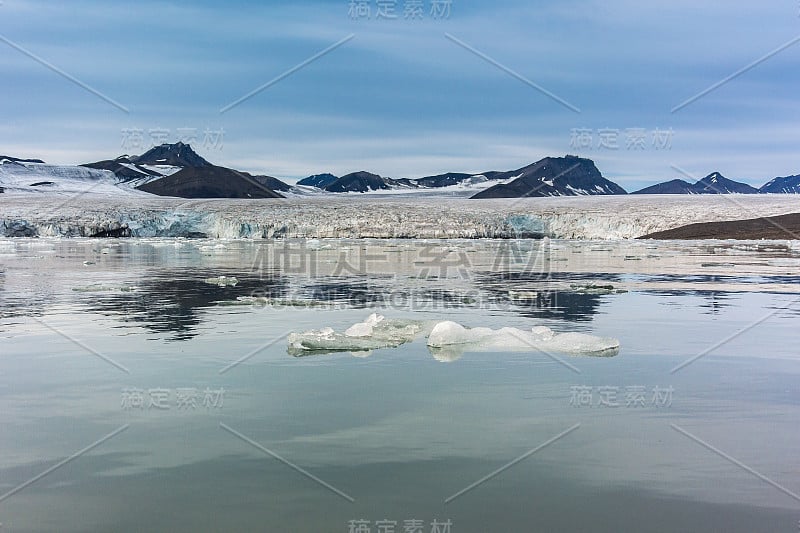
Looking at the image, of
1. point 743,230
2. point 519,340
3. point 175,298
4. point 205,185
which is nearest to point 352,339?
point 519,340

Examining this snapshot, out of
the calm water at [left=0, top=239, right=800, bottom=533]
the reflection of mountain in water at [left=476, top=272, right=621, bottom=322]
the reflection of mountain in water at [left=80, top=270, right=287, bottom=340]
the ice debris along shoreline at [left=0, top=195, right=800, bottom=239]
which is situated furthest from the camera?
the ice debris along shoreline at [left=0, top=195, right=800, bottom=239]

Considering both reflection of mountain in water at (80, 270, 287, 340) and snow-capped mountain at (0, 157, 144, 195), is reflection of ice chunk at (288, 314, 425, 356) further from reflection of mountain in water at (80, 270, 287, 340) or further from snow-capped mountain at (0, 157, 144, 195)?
snow-capped mountain at (0, 157, 144, 195)

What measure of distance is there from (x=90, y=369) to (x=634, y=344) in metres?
4.44

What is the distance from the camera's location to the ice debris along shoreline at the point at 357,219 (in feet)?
142

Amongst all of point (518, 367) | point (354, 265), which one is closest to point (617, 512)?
point (518, 367)

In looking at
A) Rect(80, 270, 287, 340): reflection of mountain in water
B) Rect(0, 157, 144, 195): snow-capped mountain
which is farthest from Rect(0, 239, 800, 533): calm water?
Rect(0, 157, 144, 195): snow-capped mountain

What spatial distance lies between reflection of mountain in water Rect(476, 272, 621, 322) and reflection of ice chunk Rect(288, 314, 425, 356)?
2.38 metres

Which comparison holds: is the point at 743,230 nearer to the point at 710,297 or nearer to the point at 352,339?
the point at 710,297

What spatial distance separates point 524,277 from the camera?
591 inches

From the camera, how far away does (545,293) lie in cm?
1152

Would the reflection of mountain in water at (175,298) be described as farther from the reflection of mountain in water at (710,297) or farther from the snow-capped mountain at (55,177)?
the snow-capped mountain at (55,177)

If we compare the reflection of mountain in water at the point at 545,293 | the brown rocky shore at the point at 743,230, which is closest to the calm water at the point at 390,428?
the reflection of mountain in water at the point at 545,293

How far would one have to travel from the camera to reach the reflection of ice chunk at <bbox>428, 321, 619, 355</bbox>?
20.4 ft

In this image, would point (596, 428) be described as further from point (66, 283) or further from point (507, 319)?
point (66, 283)
